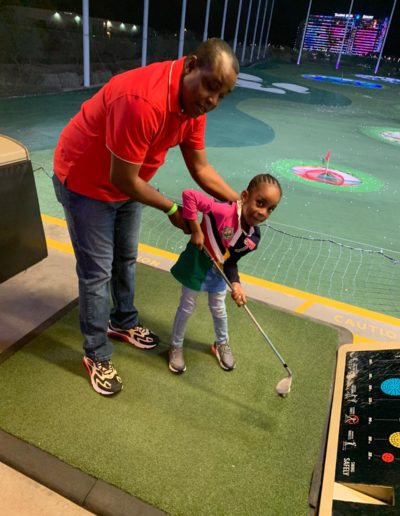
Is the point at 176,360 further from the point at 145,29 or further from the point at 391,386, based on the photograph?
the point at 145,29

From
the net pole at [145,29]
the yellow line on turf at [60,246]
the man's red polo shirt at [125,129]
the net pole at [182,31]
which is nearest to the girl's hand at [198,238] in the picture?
the man's red polo shirt at [125,129]

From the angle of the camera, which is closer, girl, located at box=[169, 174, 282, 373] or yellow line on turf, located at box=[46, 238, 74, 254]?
girl, located at box=[169, 174, 282, 373]

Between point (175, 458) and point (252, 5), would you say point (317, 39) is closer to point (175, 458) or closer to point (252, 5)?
point (252, 5)

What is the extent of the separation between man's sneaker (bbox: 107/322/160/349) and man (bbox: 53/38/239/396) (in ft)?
0.46

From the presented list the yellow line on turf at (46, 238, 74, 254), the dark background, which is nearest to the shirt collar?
the yellow line on turf at (46, 238, 74, 254)

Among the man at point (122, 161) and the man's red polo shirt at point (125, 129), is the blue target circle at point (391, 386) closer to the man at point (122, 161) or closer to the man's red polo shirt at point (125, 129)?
the man at point (122, 161)

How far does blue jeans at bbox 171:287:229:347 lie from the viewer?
6.85 feet

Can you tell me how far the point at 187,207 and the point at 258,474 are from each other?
3.78ft

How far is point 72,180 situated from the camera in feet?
5.58

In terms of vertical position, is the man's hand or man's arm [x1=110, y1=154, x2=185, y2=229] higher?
man's arm [x1=110, y1=154, x2=185, y2=229]

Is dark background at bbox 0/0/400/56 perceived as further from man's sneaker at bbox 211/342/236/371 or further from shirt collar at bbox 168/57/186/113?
man's sneaker at bbox 211/342/236/371

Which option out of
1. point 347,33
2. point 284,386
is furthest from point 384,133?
point 347,33

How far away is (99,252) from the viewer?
5.99 feet

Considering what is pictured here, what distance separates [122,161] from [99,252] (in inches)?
20.2
